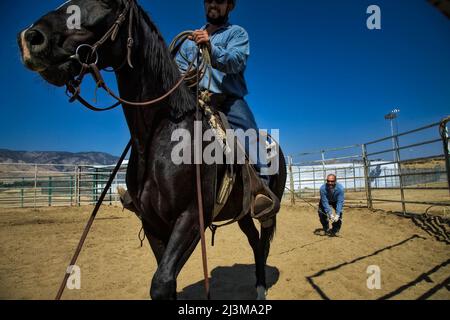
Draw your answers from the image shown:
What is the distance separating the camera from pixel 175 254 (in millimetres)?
1777

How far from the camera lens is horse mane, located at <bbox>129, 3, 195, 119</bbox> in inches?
81.2

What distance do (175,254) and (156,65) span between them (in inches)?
52.5

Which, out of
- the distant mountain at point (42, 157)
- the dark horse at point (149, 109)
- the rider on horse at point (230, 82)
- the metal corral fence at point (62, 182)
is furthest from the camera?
the distant mountain at point (42, 157)

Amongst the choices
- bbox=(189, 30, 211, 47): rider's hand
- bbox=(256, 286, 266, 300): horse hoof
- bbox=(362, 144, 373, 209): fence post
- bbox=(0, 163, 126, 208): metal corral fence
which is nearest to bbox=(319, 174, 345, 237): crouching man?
bbox=(362, 144, 373, 209): fence post

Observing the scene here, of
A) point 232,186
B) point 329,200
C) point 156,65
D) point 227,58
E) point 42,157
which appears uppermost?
point 42,157

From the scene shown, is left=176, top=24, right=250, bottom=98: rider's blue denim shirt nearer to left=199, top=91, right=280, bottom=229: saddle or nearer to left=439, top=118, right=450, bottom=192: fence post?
left=199, top=91, right=280, bottom=229: saddle

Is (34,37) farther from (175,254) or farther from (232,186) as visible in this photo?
(232,186)

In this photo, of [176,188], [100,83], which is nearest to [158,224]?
[176,188]

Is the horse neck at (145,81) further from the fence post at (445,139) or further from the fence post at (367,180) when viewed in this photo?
the fence post at (367,180)

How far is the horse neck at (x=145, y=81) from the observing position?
6.75 feet

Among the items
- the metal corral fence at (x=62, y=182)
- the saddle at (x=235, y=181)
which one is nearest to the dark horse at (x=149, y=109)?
the saddle at (x=235, y=181)

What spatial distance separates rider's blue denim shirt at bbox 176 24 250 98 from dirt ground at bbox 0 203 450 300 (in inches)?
93.2

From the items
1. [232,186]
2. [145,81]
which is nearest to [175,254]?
[232,186]
